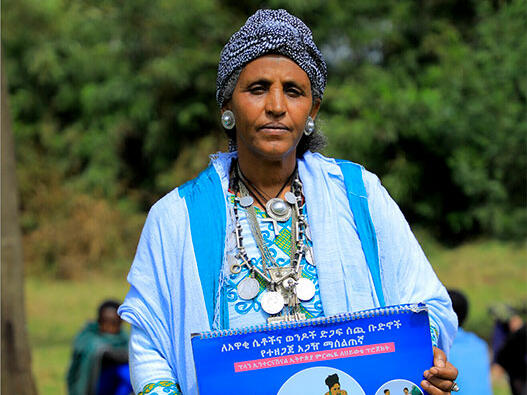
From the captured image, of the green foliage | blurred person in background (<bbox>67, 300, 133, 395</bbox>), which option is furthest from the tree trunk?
the green foliage

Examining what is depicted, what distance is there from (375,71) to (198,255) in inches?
550

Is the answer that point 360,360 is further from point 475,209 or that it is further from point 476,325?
point 475,209

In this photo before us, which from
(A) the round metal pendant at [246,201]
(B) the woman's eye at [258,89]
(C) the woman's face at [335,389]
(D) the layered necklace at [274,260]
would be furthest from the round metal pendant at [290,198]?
(C) the woman's face at [335,389]

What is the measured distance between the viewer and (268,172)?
2430mm

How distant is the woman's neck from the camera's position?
243 centimetres

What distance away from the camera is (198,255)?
7.34 feet

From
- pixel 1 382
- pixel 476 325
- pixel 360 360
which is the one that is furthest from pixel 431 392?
pixel 476 325

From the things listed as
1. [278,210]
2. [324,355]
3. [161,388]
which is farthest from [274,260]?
[161,388]

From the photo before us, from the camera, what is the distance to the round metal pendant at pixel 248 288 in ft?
7.35

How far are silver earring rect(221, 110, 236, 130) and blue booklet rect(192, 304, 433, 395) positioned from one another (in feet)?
2.42

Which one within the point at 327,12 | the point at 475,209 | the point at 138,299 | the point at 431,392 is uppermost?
the point at 327,12

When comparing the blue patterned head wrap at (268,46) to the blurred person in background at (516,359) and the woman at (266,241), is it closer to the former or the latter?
the woman at (266,241)

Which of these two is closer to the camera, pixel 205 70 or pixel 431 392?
pixel 431 392

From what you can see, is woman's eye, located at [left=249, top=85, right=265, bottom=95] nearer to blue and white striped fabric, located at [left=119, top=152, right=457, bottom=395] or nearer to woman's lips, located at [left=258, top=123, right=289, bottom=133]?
woman's lips, located at [left=258, top=123, right=289, bottom=133]
